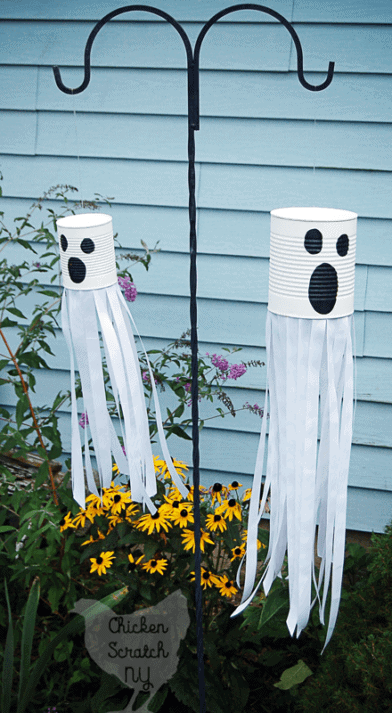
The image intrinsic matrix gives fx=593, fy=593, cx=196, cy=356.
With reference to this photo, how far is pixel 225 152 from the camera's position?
2000 mm

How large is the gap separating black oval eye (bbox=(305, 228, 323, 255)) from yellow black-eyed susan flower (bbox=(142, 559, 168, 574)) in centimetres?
89

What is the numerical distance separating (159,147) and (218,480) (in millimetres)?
1249

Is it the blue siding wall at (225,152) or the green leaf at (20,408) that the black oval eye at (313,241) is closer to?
the green leaf at (20,408)

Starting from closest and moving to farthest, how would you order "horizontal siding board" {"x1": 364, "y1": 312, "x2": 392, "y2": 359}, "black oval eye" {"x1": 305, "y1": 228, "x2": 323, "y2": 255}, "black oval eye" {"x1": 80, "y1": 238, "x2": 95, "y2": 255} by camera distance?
"black oval eye" {"x1": 305, "y1": 228, "x2": 323, "y2": 255}, "black oval eye" {"x1": 80, "y1": 238, "x2": 95, "y2": 255}, "horizontal siding board" {"x1": 364, "y1": 312, "x2": 392, "y2": 359}

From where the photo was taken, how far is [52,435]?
4.87ft

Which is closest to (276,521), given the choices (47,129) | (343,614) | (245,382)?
(343,614)

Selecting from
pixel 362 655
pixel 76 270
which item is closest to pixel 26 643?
pixel 362 655

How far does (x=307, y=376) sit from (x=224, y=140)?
1429 mm

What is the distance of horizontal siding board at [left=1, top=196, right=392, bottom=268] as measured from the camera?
6.50 ft

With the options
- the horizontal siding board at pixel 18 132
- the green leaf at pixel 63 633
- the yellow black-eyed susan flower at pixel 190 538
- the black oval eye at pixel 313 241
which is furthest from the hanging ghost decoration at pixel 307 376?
the horizontal siding board at pixel 18 132

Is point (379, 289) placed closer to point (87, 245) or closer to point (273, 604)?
point (273, 604)

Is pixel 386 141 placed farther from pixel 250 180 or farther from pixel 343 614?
pixel 343 614

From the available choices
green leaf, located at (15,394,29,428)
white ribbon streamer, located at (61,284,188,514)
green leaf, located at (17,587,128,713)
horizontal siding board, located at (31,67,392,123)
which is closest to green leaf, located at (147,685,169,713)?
green leaf, located at (17,587,128,713)

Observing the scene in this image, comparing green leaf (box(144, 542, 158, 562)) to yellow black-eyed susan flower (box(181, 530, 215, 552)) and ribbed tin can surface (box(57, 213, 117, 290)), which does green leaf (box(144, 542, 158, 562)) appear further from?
ribbed tin can surface (box(57, 213, 117, 290))
